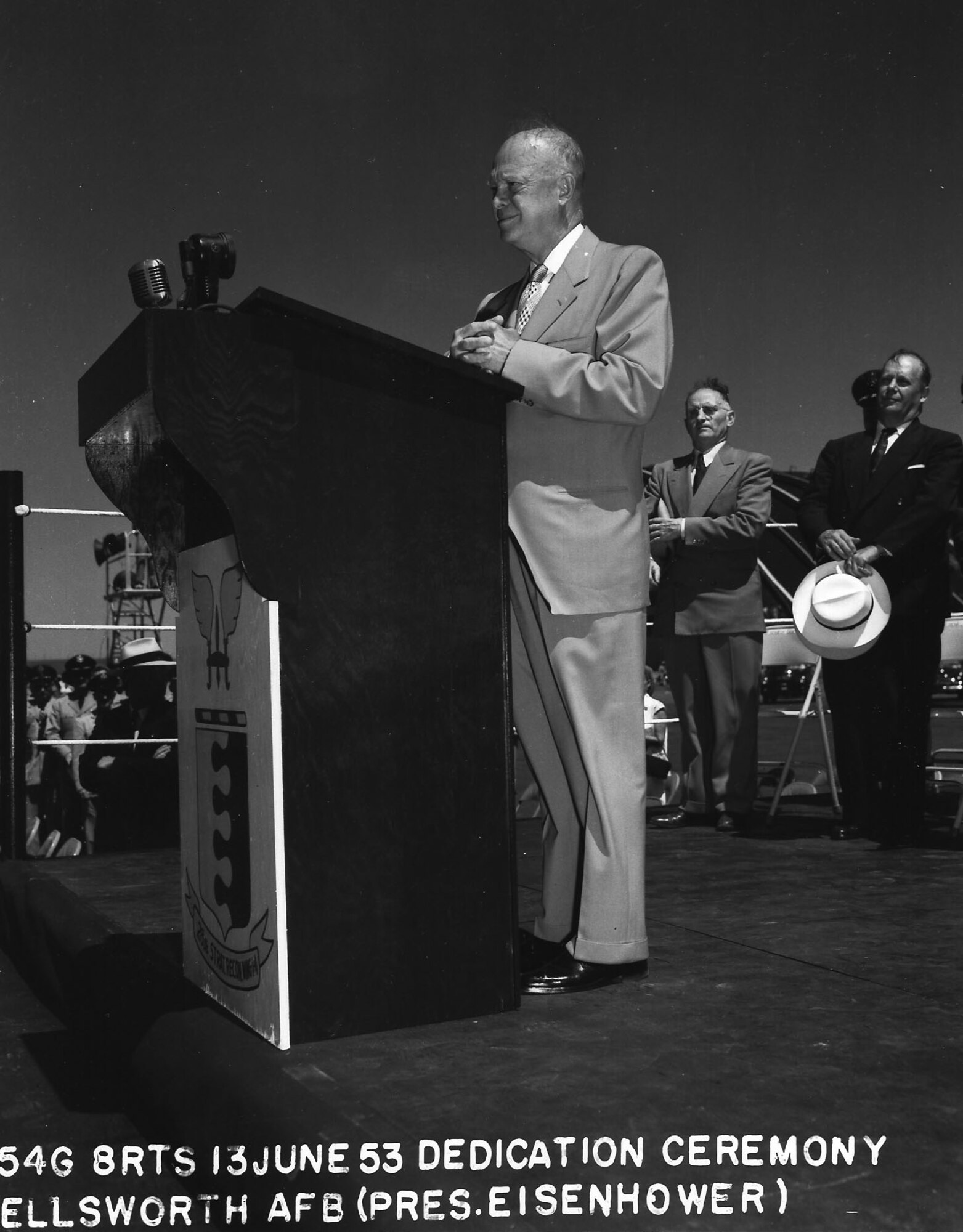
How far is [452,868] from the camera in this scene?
1.89m

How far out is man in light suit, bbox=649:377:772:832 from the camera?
4.33 meters

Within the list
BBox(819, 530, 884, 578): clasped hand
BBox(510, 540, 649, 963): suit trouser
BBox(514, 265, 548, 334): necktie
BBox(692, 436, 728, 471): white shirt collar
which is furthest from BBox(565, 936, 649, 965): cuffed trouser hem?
BBox(692, 436, 728, 471): white shirt collar

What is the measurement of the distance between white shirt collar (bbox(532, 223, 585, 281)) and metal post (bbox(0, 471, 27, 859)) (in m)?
2.02

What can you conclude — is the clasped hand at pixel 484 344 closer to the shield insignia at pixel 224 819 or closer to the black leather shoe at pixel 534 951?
the shield insignia at pixel 224 819

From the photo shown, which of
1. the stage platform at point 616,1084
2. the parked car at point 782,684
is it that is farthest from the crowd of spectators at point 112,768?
the parked car at point 782,684

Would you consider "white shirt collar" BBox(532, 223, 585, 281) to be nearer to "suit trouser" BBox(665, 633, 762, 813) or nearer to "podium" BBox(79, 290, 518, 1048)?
"podium" BBox(79, 290, 518, 1048)

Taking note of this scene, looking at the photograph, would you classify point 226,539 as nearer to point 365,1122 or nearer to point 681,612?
point 365,1122

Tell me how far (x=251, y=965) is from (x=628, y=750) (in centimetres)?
72

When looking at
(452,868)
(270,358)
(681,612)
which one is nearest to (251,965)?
(452,868)

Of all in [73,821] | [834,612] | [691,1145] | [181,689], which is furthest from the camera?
[73,821]

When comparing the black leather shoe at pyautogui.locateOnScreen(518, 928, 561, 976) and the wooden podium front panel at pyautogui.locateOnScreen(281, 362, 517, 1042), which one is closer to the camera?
the wooden podium front panel at pyautogui.locateOnScreen(281, 362, 517, 1042)

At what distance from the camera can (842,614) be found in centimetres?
372

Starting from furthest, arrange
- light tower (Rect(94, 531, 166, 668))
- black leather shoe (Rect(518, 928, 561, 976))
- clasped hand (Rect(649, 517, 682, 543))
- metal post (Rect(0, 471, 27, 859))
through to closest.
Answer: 1. light tower (Rect(94, 531, 166, 668))
2. clasped hand (Rect(649, 517, 682, 543))
3. metal post (Rect(0, 471, 27, 859))
4. black leather shoe (Rect(518, 928, 561, 976))

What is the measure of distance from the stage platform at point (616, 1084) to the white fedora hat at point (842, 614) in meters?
1.19
